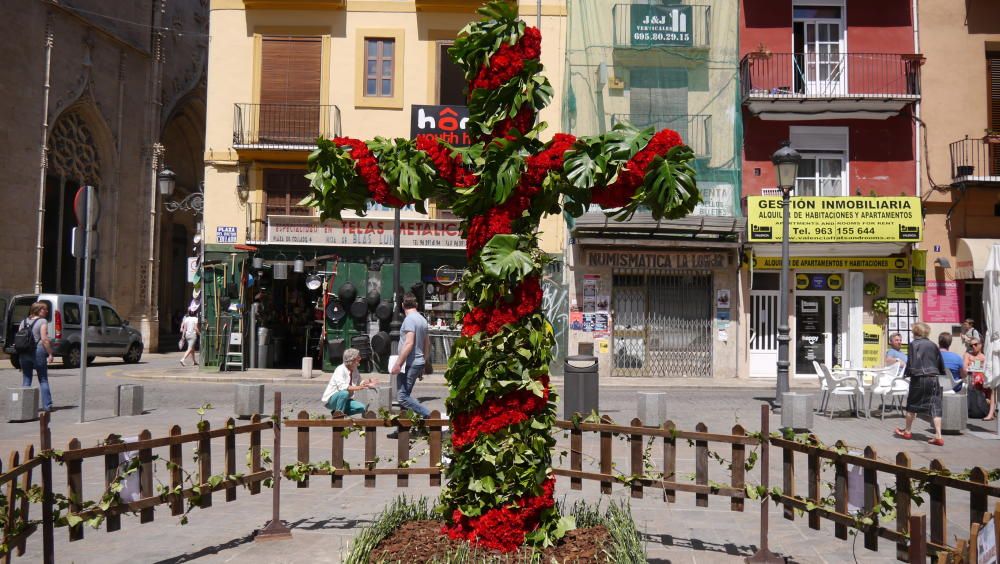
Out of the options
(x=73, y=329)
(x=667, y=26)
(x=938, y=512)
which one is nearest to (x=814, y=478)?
(x=938, y=512)

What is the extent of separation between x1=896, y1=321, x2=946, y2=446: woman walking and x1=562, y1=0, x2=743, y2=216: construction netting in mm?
11417

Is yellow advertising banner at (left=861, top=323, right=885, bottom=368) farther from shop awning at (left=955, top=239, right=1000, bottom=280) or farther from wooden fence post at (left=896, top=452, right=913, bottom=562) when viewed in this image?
wooden fence post at (left=896, top=452, right=913, bottom=562)

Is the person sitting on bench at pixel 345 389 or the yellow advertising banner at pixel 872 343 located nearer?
the person sitting on bench at pixel 345 389

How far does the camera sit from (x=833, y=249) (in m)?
20.3

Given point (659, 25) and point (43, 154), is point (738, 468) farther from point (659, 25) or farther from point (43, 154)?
point (43, 154)

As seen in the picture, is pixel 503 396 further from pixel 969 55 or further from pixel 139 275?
pixel 139 275

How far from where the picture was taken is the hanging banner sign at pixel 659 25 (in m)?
21.5

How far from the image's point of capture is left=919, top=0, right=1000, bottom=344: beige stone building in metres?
20.4

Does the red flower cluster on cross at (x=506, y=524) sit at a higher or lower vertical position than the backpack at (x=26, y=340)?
lower

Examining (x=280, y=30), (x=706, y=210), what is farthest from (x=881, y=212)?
(x=280, y=30)

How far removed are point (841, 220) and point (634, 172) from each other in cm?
1733

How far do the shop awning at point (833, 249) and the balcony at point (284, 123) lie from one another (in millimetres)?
11637

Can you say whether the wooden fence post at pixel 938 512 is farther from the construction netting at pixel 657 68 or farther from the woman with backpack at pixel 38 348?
the construction netting at pixel 657 68

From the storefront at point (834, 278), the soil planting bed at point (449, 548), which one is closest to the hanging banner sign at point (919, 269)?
the storefront at point (834, 278)
